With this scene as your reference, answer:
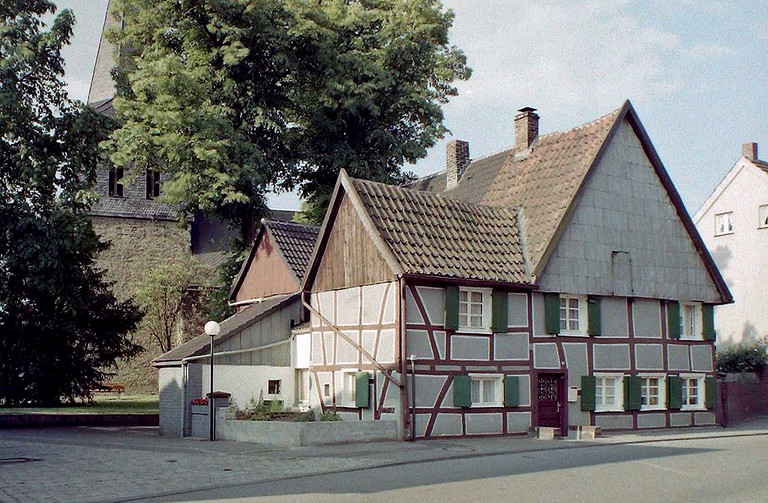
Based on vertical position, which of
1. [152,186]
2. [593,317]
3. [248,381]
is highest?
[152,186]

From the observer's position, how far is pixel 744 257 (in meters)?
45.1

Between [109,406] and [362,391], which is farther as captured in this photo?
[109,406]

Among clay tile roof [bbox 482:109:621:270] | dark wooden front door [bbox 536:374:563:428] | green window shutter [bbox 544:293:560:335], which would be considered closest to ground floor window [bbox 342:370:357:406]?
dark wooden front door [bbox 536:374:563:428]

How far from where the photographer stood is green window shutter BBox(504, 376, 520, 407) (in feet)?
86.8

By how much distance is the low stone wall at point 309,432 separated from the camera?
2253cm

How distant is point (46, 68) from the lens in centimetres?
2612

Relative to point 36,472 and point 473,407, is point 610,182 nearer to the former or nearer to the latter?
point 473,407

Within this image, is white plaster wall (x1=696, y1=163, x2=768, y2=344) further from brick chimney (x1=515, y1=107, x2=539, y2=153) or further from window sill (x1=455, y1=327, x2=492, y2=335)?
window sill (x1=455, y1=327, x2=492, y2=335)

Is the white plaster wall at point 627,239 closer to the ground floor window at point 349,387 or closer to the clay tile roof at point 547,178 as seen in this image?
the clay tile roof at point 547,178

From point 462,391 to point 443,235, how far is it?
4.35 m

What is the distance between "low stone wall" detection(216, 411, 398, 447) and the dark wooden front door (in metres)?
Answer: 5.26

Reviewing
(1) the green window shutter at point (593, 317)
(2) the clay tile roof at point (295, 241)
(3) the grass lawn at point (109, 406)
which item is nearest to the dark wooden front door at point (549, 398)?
(1) the green window shutter at point (593, 317)

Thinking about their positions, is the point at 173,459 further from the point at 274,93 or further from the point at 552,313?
the point at 274,93

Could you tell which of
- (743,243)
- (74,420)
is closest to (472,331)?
(74,420)
